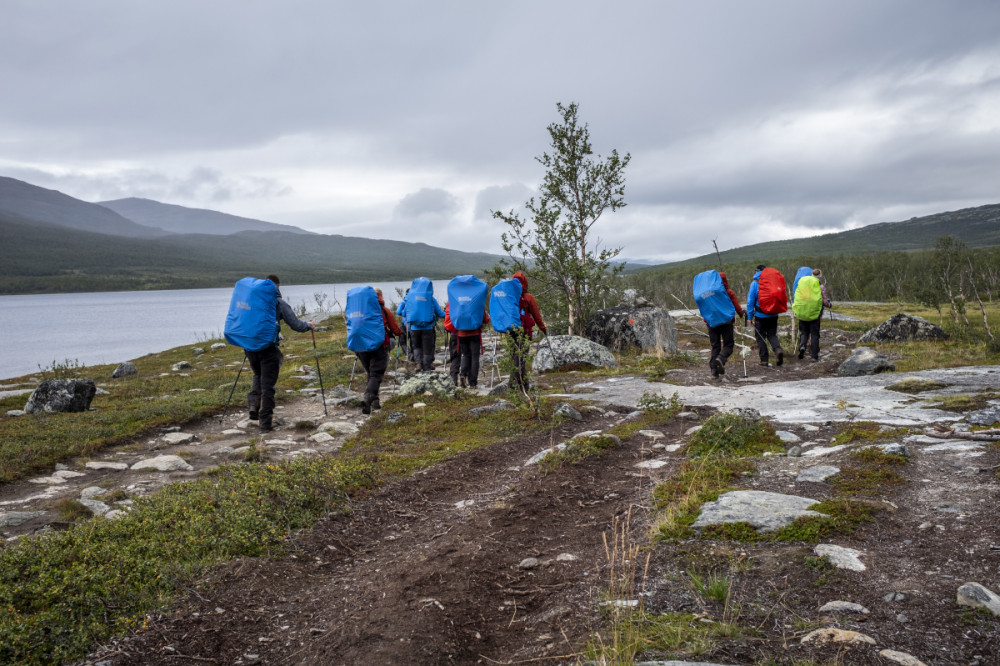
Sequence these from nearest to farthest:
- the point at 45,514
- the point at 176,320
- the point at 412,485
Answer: the point at 45,514 → the point at 412,485 → the point at 176,320

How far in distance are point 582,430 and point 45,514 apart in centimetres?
720

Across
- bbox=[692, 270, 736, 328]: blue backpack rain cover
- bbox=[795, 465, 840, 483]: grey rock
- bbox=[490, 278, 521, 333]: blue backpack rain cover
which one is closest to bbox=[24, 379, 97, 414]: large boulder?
bbox=[490, 278, 521, 333]: blue backpack rain cover

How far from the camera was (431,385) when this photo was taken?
13297mm

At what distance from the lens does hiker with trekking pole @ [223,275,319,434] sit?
11.1 m

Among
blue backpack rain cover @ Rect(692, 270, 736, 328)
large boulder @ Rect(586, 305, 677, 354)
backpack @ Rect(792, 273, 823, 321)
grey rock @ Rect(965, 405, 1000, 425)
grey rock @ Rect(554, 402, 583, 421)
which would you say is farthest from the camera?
large boulder @ Rect(586, 305, 677, 354)

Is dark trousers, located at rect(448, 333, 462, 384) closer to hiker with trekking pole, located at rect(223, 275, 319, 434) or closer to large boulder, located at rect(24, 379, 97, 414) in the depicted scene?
hiker with trekking pole, located at rect(223, 275, 319, 434)

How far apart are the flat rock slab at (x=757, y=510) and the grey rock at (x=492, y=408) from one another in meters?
6.43

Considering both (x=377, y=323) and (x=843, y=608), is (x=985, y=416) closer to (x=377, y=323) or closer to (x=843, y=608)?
(x=843, y=608)

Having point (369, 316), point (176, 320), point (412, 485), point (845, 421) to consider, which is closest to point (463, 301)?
point (369, 316)

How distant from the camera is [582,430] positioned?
9.35 m

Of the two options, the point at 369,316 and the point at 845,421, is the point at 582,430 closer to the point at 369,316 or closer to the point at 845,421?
the point at 845,421

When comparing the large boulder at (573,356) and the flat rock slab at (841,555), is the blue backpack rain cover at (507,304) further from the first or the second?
the flat rock slab at (841,555)

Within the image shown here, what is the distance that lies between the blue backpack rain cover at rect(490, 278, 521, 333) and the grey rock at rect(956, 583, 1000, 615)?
9.56 m

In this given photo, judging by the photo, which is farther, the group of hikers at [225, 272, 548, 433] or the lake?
the lake
